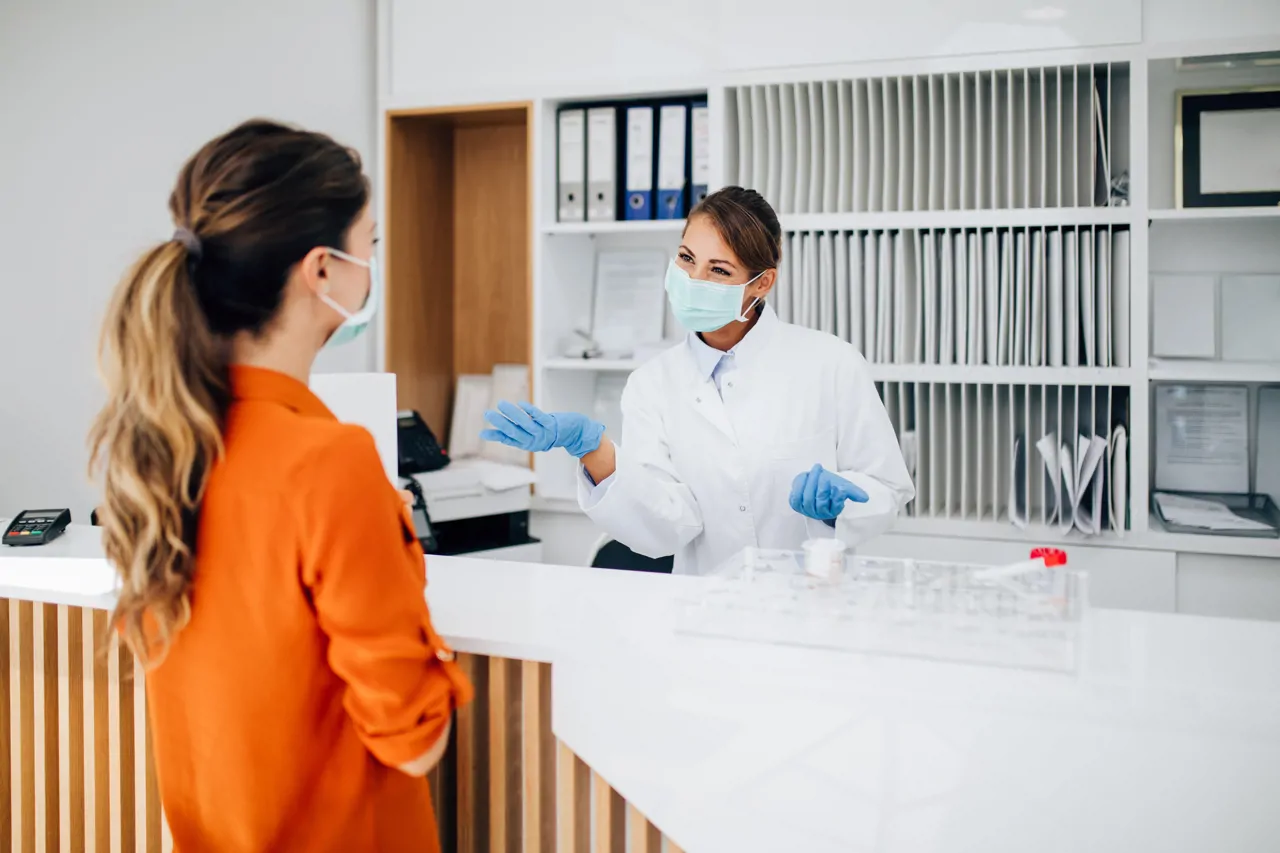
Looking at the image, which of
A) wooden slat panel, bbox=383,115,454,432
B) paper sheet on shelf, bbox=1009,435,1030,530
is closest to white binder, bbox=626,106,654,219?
wooden slat panel, bbox=383,115,454,432

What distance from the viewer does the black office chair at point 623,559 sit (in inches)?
81.6

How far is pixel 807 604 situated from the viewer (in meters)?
1.25

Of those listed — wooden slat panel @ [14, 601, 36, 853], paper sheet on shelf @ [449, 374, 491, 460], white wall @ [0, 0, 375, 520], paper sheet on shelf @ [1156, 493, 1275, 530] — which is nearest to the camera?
wooden slat panel @ [14, 601, 36, 853]

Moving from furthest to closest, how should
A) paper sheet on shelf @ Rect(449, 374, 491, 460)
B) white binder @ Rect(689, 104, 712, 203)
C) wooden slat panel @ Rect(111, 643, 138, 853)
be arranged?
1. paper sheet on shelf @ Rect(449, 374, 491, 460)
2. white binder @ Rect(689, 104, 712, 203)
3. wooden slat panel @ Rect(111, 643, 138, 853)

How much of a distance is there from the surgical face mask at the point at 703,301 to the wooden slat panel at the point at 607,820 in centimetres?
96

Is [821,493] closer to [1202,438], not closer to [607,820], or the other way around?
[607,820]

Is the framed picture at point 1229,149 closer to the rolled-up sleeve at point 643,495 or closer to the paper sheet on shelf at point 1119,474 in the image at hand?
the paper sheet on shelf at point 1119,474

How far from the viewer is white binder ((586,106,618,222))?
9.31 feet

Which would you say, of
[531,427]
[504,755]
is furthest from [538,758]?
[531,427]

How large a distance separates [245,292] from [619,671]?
0.57 m

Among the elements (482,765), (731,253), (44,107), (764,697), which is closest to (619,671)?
(764,697)

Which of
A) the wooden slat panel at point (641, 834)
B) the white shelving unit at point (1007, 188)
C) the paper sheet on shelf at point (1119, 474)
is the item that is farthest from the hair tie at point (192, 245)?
the paper sheet on shelf at point (1119, 474)

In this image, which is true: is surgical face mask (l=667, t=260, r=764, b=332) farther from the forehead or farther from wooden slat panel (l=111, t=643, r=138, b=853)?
wooden slat panel (l=111, t=643, r=138, b=853)

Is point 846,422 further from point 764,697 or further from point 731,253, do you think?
point 764,697
